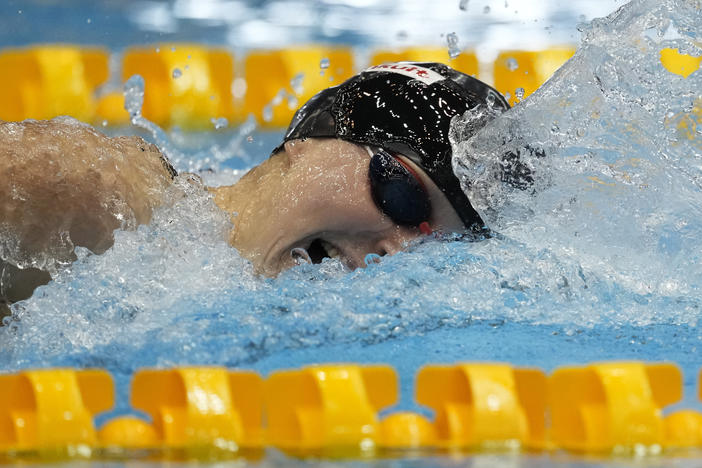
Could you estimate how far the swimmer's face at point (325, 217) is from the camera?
1.71 meters

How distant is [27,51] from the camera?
340 centimetres

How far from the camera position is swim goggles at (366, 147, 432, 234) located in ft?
5.54

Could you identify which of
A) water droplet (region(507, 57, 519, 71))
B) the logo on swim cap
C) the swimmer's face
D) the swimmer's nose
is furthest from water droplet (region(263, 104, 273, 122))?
the swimmer's nose

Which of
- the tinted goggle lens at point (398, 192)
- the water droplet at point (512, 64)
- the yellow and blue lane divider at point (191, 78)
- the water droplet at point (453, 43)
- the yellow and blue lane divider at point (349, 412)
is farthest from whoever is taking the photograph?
the water droplet at point (512, 64)

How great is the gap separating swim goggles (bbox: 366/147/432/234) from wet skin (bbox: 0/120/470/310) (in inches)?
0.6

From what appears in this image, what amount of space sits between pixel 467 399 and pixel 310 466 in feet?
0.78

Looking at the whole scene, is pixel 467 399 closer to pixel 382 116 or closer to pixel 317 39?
pixel 382 116

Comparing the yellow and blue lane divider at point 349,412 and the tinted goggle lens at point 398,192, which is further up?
the tinted goggle lens at point 398,192

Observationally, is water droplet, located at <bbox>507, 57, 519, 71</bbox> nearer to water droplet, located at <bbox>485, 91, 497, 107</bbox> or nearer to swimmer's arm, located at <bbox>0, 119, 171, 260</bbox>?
water droplet, located at <bbox>485, 91, 497, 107</bbox>

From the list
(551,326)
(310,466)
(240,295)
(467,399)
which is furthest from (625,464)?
(240,295)

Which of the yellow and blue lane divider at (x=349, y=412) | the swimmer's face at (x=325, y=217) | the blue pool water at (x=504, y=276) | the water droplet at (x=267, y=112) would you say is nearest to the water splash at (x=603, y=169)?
the blue pool water at (x=504, y=276)

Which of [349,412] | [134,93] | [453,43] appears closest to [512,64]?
[453,43]

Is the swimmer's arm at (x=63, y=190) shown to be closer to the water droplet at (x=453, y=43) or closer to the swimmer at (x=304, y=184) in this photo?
the swimmer at (x=304, y=184)

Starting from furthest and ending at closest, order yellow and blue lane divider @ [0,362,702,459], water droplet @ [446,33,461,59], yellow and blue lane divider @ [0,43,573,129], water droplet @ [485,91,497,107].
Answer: water droplet @ [446,33,461,59] → yellow and blue lane divider @ [0,43,573,129] → water droplet @ [485,91,497,107] → yellow and blue lane divider @ [0,362,702,459]
